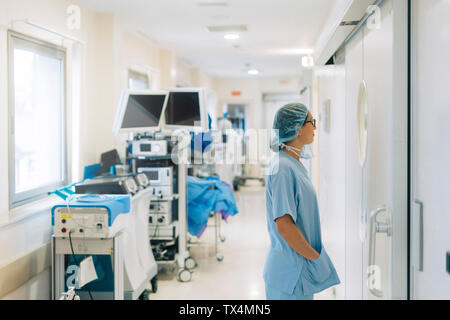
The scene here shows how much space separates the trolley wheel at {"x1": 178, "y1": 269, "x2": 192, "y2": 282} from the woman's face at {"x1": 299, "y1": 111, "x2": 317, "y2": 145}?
7.88 ft

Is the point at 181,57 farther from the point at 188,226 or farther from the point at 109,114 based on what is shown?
the point at 188,226

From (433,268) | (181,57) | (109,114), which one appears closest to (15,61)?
(109,114)

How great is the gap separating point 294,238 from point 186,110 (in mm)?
2277

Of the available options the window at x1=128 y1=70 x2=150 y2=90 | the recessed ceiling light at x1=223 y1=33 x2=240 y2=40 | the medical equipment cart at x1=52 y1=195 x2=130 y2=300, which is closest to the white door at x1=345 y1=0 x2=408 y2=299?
the medical equipment cart at x1=52 y1=195 x2=130 y2=300

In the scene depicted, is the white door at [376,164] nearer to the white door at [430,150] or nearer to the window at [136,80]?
the white door at [430,150]

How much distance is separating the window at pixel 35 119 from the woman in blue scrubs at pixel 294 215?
1.94 metres

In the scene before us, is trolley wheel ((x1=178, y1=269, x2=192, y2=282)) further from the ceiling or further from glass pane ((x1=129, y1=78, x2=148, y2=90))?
glass pane ((x1=129, y1=78, x2=148, y2=90))

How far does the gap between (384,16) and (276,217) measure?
33.9 inches

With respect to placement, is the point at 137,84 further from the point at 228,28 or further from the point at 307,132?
the point at 307,132

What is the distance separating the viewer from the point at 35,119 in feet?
10.6

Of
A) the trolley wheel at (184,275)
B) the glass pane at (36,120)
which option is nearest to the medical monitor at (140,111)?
the glass pane at (36,120)

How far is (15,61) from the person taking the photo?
9.48 ft

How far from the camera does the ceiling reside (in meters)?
3.89
